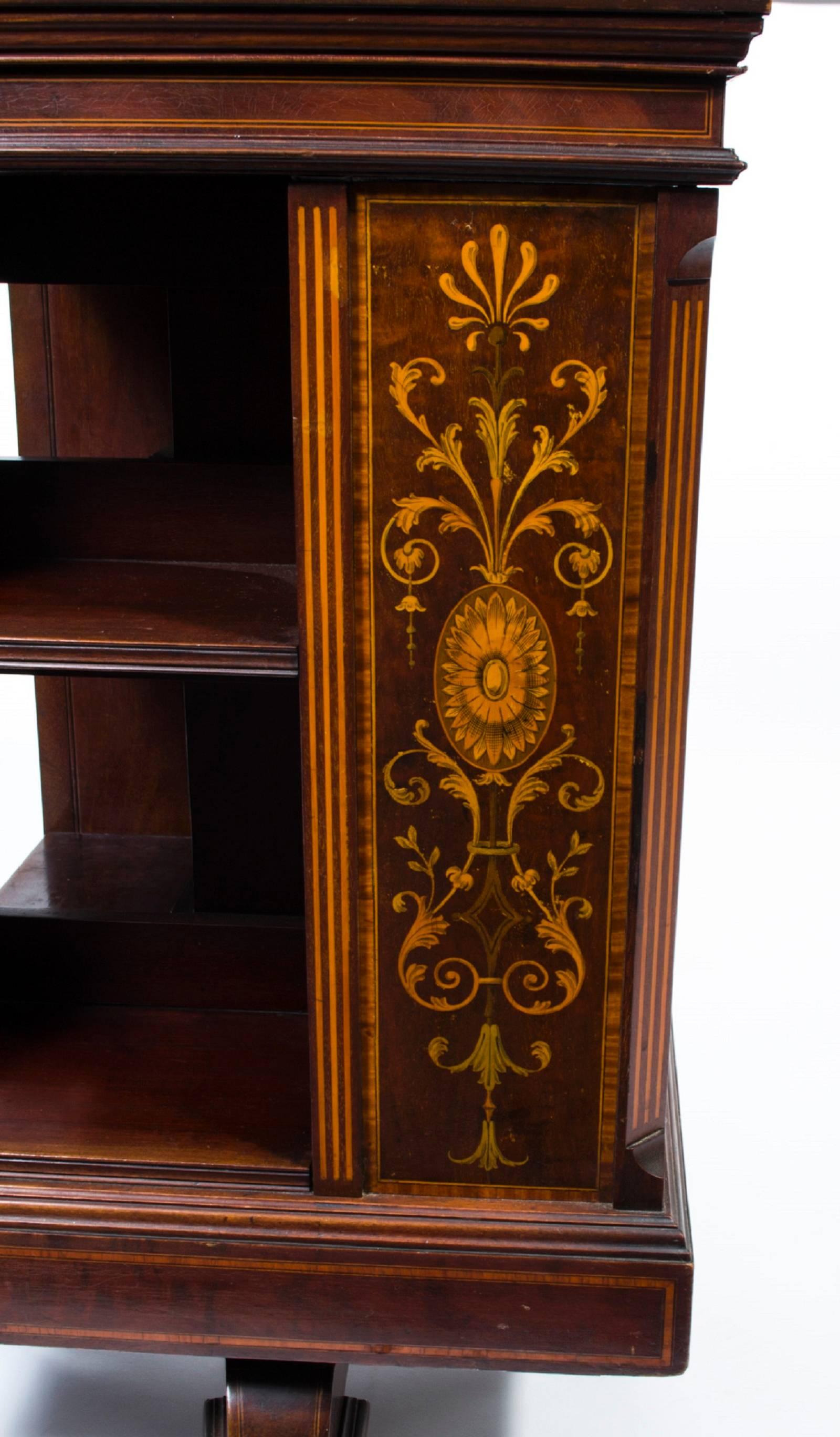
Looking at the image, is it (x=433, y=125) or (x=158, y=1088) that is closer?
(x=433, y=125)

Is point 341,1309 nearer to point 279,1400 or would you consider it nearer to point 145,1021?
point 279,1400

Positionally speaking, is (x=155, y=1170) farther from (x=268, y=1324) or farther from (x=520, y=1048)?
(x=520, y=1048)

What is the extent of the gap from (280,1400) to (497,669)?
0.75 metres

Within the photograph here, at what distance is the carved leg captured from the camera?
159 cm

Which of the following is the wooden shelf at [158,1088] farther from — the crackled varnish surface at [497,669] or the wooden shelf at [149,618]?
the wooden shelf at [149,618]

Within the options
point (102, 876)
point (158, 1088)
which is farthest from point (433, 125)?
point (102, 876)

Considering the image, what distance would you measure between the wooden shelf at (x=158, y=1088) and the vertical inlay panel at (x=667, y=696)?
346mm

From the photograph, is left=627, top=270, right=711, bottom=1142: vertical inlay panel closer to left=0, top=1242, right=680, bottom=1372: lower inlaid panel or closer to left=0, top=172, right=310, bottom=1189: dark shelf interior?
left=0, top=1242, right=680, bottom=1372: lower inlaid panel

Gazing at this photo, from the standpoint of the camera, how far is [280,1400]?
161cm

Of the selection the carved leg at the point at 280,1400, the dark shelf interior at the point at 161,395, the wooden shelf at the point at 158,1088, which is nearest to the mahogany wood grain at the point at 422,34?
the dark shelf interior at the point at 161,395

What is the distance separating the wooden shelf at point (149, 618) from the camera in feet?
4.75

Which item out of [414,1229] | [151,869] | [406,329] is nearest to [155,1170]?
[414,1229]

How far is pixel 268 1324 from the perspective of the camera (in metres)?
1.56

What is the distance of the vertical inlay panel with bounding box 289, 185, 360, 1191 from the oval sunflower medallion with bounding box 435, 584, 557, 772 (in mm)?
85
